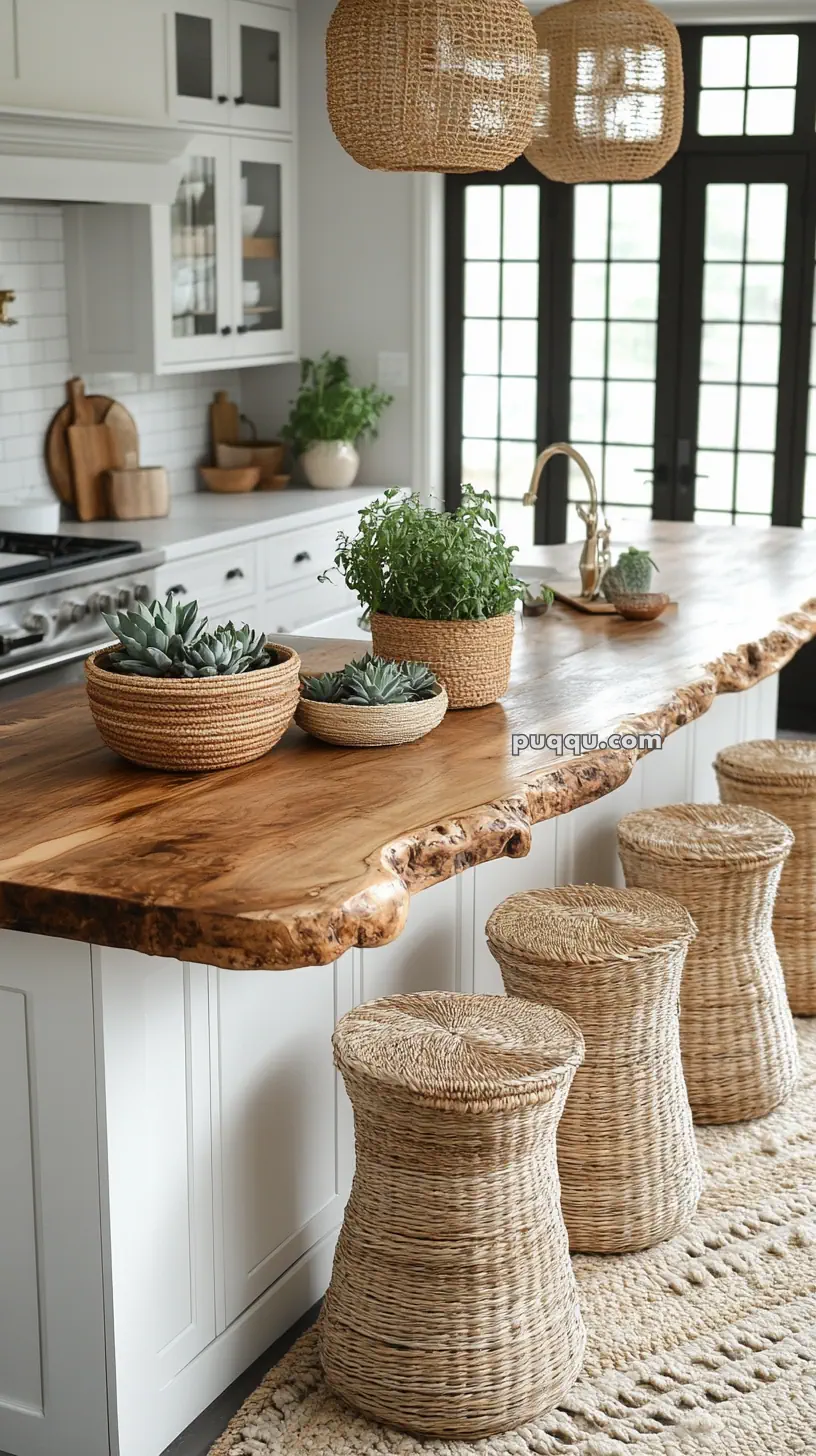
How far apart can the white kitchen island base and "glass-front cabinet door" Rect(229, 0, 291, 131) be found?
4306 millimetres

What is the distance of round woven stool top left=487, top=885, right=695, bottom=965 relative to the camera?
2.69 metres

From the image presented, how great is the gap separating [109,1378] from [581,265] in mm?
5218

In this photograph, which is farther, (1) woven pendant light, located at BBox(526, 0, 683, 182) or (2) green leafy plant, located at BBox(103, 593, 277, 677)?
(1) woven pendant light, located at BBox(526, 0, 683, 182)

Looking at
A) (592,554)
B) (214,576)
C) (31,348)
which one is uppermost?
(31,348)

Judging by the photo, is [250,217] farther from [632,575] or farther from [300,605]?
[632,575]

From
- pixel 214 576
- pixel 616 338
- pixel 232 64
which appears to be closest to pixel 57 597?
pixel 214 576

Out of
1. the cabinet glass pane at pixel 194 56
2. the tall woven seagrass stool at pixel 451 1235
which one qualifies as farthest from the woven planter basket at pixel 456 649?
the cabinet glass pane at pixel 194 56

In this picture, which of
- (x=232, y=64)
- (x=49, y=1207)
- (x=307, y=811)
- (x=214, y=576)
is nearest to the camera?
(x=49, y=1207)

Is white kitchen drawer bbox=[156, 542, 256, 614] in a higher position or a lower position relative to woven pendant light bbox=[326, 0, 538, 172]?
lower

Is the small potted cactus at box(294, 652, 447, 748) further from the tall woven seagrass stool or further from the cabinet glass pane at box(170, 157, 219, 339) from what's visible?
the cabinet glass pane at box(170, 157, 219, 339)

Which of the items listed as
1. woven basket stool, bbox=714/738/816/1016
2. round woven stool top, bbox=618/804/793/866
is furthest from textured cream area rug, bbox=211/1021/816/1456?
woven basket stool, bbox=714/738/816/1016

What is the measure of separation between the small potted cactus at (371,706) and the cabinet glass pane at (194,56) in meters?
3.55

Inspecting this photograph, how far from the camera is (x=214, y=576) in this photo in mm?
5371

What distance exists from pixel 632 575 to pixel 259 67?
336 cm
